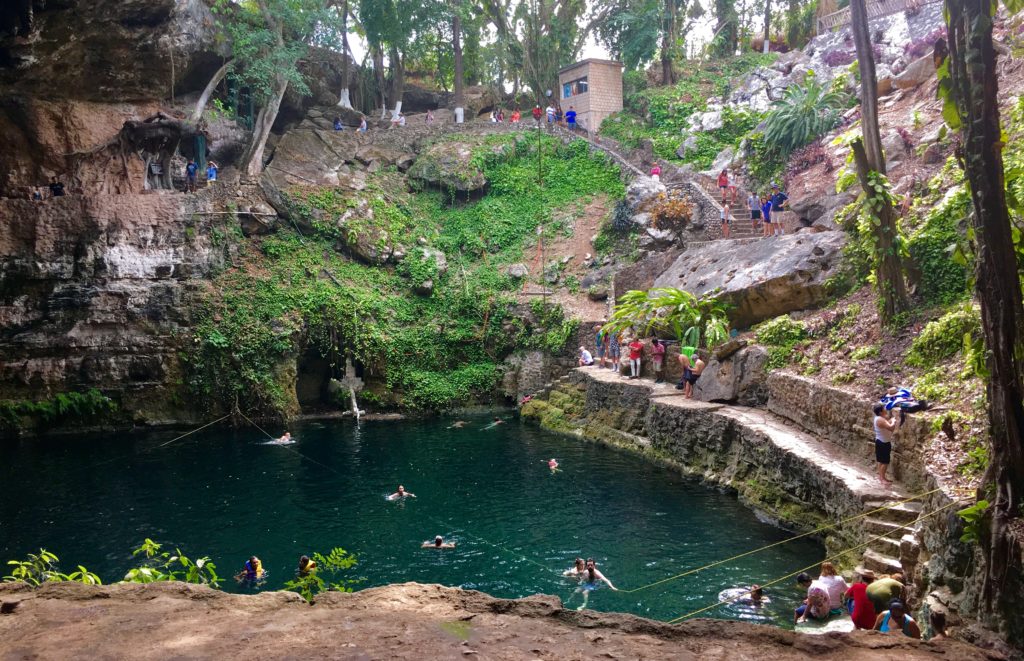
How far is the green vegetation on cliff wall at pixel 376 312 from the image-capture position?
23.3 meters

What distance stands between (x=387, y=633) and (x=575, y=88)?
34.7 meters

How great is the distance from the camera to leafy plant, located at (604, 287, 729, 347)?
16.9 m

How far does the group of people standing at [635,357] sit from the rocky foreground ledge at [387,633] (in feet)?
40.3

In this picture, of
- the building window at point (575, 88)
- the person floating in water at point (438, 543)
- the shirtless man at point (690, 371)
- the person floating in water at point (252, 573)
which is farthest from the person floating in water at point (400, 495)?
the building window at point (575, 88)

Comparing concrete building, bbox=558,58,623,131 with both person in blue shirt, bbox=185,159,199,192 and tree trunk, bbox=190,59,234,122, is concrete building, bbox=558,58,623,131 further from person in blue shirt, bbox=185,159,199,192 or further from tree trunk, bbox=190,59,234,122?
person in blue shirt, bbox=185,159,199,192

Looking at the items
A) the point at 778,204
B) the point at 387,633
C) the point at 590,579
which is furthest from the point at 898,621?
the point at 778,204

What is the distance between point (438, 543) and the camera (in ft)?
41.7

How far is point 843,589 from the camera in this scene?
9.02 metres

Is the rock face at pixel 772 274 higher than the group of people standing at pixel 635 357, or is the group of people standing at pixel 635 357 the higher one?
the rock face at pixel 772 274

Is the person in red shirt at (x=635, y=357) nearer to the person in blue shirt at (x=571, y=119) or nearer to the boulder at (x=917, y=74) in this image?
the boulder at (x=917, y=74)

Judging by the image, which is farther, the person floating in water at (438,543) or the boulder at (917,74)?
the boulder at (917,74)

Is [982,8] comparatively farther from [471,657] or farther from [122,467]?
[122,467]

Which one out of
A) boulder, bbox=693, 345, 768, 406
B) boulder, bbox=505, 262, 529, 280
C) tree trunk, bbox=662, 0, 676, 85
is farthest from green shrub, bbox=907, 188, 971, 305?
tree trunk, bbox=662, 0, 676, 85

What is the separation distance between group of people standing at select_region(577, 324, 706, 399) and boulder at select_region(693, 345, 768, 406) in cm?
31
